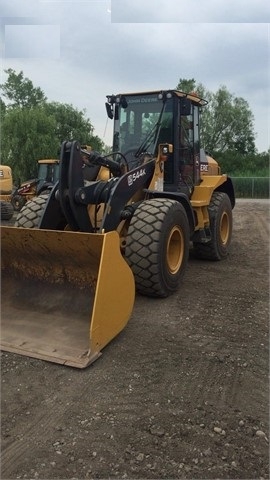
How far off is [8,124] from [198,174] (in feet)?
72.4

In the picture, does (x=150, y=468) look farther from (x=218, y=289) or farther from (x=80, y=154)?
(x=218, y=289)

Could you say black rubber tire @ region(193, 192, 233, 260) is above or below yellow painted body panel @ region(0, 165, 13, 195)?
below

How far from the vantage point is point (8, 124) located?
26328mm

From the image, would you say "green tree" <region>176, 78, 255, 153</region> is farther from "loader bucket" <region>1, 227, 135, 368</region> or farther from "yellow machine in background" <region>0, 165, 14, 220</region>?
"loader bucket" <region>1, 227, 135, 368</region>

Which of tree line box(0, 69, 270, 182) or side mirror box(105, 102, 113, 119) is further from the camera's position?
tree line box(0, 69, 270, 182)

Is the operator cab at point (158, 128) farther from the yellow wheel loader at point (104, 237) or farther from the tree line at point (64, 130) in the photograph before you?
the tree line at point (64, 130)

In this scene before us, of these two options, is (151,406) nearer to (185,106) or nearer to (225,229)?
(185,106)

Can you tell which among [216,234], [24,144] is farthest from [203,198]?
[24,144]

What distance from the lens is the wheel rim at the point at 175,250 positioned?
5.05 metres

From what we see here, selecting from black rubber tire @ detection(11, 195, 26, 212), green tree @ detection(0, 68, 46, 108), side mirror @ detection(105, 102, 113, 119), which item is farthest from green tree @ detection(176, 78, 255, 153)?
side mirror @ detection(105, 102, 113, 119)

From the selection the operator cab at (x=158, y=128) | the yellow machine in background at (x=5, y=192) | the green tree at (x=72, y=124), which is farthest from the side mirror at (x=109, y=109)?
the green tree at (x=72, y=124)

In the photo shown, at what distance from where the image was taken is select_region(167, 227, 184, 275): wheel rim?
5047 millimetres

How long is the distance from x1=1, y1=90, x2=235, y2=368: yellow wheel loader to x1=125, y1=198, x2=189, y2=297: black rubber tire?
0.01 meters

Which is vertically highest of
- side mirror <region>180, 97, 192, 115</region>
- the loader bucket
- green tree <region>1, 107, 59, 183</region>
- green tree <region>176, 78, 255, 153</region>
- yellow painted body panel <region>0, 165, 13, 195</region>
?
green tree <region>176, 78, 255, 153</region>
